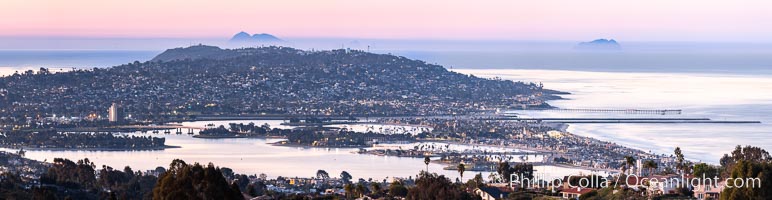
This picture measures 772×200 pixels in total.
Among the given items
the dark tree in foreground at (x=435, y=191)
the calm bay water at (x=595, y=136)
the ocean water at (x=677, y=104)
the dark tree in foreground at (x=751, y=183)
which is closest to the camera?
the dark tree in foreground at (x=751, y=183)

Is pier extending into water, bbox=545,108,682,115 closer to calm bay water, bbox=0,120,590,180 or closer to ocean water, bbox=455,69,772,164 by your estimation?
ocean water, bbox=455,69,772,164

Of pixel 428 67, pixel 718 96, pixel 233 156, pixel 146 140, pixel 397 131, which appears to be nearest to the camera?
pixel 233 156

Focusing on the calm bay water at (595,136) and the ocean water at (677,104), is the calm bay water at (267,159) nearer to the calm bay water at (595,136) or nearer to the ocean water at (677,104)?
the calm bay water at (595,136)

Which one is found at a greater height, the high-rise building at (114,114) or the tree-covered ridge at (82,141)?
the high-rise building at (114,114)

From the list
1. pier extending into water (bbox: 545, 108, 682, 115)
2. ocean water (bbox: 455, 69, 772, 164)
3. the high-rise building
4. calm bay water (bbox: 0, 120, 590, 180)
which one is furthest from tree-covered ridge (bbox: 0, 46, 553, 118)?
calm bay water (bbox: 0, 120, 590, 180)

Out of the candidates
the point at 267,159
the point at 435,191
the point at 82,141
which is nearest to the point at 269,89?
the point at 82,141

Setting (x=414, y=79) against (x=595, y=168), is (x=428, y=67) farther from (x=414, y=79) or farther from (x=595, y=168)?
(x=595, y=168)

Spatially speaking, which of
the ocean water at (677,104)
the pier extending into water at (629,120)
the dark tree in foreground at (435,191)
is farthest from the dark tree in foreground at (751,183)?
the pier extending into water at (629,120)

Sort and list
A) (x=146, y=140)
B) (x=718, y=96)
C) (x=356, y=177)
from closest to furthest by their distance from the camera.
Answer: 1. (x=356, y=177)
2. (x=146, y=140)
3. (x=718, y=96)

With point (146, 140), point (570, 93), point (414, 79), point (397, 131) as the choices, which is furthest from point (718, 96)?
point (146, 140)
